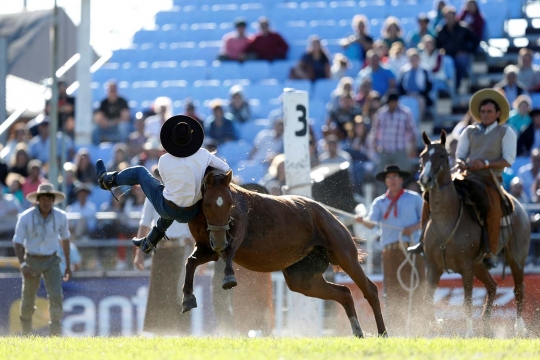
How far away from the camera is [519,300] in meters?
13.4

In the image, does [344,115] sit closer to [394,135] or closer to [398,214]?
[394,135]

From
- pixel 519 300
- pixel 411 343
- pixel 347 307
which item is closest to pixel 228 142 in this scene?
pixel 519 300

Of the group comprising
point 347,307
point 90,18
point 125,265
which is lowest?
point 125,265

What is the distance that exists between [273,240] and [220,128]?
29.0ft

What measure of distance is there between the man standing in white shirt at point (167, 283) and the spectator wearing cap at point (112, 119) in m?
6.78

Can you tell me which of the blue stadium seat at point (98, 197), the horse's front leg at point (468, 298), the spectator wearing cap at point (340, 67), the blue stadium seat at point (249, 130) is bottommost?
the blue stadium seat at point (98, 197)

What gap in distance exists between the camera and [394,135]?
17016 millimetres

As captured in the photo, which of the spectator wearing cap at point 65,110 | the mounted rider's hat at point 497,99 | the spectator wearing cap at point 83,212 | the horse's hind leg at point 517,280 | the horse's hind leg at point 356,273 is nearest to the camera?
the horse's hind leg at point 356,273

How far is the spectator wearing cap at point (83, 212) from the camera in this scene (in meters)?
16.3

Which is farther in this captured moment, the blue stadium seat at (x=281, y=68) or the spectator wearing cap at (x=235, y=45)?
the spectator wearing cap at (x=235, y=45)

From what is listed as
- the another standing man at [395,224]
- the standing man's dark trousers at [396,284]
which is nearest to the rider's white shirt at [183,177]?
the another standing man at [395,224]

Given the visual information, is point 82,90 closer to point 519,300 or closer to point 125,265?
point 125,265

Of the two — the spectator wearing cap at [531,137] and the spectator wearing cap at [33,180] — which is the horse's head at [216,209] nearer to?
the spectator wearing cap at [531,137]

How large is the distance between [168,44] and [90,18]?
406 centimetres
